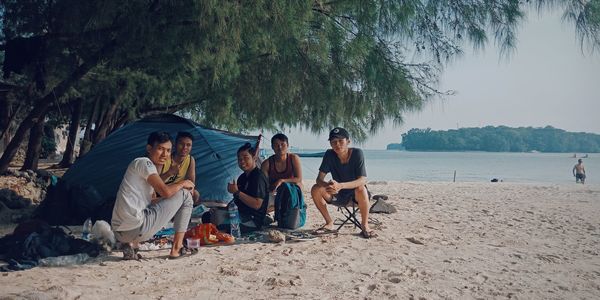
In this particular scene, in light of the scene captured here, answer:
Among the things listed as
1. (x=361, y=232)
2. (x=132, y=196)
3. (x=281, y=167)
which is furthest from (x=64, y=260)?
(x=361, y=232)

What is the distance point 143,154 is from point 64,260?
2576mm

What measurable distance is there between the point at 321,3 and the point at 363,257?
9.12ft

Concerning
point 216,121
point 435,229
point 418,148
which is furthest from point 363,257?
point 418,148

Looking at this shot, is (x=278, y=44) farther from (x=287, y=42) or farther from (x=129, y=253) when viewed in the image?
(x=129, y=253)

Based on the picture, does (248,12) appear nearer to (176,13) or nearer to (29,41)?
(176,13)

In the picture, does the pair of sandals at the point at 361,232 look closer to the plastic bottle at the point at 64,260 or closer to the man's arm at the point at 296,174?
the man's arm at the point at 296,174

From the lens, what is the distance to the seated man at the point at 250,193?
14.9ft

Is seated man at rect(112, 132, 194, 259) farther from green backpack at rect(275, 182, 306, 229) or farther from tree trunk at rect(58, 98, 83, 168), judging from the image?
tree trunk at rect(58, 98, 83, 168)

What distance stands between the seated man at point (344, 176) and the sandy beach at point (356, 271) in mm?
354

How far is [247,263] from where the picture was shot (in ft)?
11.8

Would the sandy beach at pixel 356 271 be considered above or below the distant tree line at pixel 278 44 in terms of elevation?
below

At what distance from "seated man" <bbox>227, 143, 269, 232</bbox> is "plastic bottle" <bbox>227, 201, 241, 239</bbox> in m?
0.13

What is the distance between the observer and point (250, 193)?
457cm

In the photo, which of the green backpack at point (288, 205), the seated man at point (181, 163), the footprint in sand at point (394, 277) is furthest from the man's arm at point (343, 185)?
the seated man at point (181, 163)
